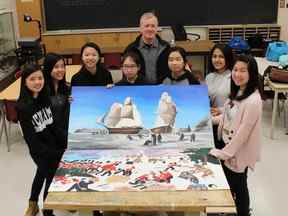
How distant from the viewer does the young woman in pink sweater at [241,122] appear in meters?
2.42

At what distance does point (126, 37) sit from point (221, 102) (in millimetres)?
4726

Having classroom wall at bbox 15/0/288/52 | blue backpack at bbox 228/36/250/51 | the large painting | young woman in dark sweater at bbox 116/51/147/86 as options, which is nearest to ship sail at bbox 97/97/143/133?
the large painting

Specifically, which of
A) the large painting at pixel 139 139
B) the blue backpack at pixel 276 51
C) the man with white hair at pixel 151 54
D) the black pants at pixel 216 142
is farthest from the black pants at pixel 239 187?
the blue backpack at pixel 276 51

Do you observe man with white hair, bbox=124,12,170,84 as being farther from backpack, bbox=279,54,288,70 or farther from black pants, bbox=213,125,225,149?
backpack, bbox=279,54,288,70

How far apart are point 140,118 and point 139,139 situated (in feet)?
0.50

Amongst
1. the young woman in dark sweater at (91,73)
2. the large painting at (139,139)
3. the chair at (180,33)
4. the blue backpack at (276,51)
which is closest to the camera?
the large painting at (139,139)

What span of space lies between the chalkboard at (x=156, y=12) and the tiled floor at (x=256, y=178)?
120 inches

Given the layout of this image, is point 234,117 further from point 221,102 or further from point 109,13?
point 109,13

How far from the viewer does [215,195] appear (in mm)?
2049

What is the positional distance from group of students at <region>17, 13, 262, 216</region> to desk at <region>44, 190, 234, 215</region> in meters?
0.49

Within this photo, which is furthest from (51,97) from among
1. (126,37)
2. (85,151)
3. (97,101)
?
(126,37)

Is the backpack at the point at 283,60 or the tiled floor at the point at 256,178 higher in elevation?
the backpack at the point at 283,60

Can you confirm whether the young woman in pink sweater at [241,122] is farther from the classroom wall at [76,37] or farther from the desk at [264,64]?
the classroom wall at [76,37]

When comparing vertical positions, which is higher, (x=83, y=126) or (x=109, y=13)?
(x=109, y=13)
